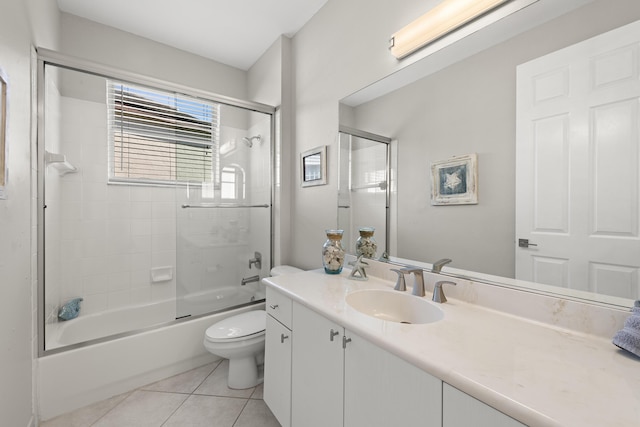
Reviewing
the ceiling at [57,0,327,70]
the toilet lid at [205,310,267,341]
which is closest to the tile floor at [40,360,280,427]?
the toilet lid at [205,310,267,341]

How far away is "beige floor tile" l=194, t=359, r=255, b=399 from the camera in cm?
171

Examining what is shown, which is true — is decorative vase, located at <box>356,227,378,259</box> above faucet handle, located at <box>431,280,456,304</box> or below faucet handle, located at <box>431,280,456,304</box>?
above

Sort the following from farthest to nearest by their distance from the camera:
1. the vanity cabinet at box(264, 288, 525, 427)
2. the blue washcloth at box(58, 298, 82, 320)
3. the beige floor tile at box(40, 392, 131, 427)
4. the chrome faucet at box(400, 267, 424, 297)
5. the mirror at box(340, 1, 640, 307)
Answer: the blue washcloth at box(58, 298, 82, 320) < the beige floor tile at box(40, 392, 131, 427) < the chrome faucet at box(400, 267, 424, 297) < the mirror at box(340, 1, 640, 307) < the vanity cabinet at box(264, 288, 525, 427)

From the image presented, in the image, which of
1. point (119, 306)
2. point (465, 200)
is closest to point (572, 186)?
point (465, 200)

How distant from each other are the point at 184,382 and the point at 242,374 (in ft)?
1.39

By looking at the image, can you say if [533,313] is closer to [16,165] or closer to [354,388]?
[354,388]

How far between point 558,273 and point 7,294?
6.84 feet

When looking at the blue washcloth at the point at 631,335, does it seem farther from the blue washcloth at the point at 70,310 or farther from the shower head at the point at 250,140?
the blue washcloth at the point at 70,310

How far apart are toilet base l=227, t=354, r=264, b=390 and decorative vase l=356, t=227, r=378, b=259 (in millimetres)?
1040

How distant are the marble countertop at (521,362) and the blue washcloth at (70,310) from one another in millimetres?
2009

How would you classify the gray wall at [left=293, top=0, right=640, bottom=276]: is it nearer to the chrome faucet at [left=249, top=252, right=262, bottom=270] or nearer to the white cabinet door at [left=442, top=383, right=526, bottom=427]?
the white cabinet door at [left=442, top=383, right=526, bottom=427]

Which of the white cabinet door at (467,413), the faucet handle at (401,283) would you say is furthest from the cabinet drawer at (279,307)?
the white cabinet door at (467,413)

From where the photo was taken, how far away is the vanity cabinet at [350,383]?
0.71 metres

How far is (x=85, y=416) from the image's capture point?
1.51 m
